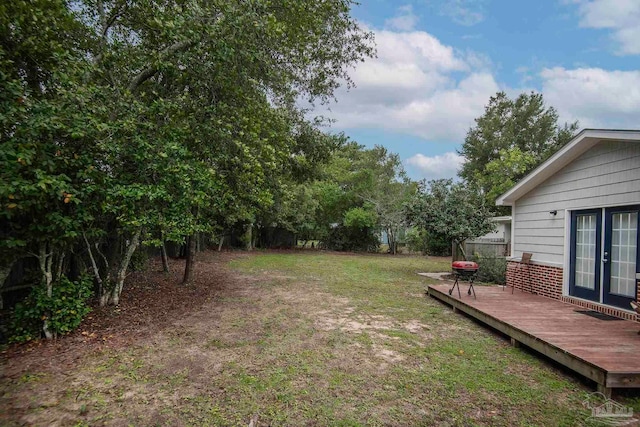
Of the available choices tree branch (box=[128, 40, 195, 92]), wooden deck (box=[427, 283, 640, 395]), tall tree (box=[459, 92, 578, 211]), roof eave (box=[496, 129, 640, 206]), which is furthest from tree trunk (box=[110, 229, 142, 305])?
tall tree (box=[459, 92, 578, 211])

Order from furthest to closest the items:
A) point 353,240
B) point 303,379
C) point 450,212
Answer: point 353,240
point 450,212
point 303,379

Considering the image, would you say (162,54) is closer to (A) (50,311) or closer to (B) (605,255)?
(A) (50,311)

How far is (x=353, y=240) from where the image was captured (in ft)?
74.0

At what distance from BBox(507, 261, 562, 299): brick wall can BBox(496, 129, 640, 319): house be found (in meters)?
0.02

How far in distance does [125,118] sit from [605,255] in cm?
755

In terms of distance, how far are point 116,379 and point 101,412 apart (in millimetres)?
609

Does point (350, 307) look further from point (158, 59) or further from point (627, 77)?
point (627, 77)

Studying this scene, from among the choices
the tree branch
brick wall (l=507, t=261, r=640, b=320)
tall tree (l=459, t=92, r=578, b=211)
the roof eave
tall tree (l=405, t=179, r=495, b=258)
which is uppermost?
tall tree (l=459, t=92, r=578, b=211)

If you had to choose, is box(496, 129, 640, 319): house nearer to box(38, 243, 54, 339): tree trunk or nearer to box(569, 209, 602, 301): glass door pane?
box(569, 209, 602, 301): glass door pane

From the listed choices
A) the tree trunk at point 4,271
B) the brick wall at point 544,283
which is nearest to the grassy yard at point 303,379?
the tree trunk at point 4,271

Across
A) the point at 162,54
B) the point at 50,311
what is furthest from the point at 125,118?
the point at 50,311

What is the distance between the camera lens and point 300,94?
333 inches

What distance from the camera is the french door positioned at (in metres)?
5.04

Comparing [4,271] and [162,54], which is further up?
[162,54]
